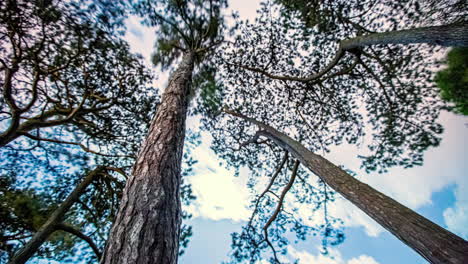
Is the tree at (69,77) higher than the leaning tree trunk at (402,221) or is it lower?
higher

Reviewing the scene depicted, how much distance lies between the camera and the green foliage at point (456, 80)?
93.0 inches

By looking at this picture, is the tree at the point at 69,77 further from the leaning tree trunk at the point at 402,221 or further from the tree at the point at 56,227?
the leaning tree trunk at the point at 402,221

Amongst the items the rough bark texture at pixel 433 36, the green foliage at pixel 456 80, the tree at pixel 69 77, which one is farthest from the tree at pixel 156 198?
the green foliage at pixel 456 80

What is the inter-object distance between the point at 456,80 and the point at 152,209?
4.22 meters

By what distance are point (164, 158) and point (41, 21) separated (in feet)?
9.69

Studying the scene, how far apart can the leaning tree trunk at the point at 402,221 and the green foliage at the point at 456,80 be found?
241cm

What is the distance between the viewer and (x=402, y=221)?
1226 mm

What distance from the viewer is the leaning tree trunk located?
3.14 ft

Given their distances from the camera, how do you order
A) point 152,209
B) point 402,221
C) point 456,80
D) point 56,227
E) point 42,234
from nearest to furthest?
point 152,209, point 402,221, point 42,234, point 56,227, point 456,80

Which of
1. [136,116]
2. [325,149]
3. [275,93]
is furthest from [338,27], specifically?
[136,116]

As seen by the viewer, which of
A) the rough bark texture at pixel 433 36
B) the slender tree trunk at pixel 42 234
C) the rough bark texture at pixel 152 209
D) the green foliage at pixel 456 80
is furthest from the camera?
the green foliage at pixel 456 80

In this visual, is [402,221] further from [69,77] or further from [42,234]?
[69,77]

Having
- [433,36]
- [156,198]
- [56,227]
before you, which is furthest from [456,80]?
Answer: [56,227]

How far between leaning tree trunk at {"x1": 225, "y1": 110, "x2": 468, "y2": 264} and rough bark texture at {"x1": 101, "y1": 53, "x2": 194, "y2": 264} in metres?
1.48
